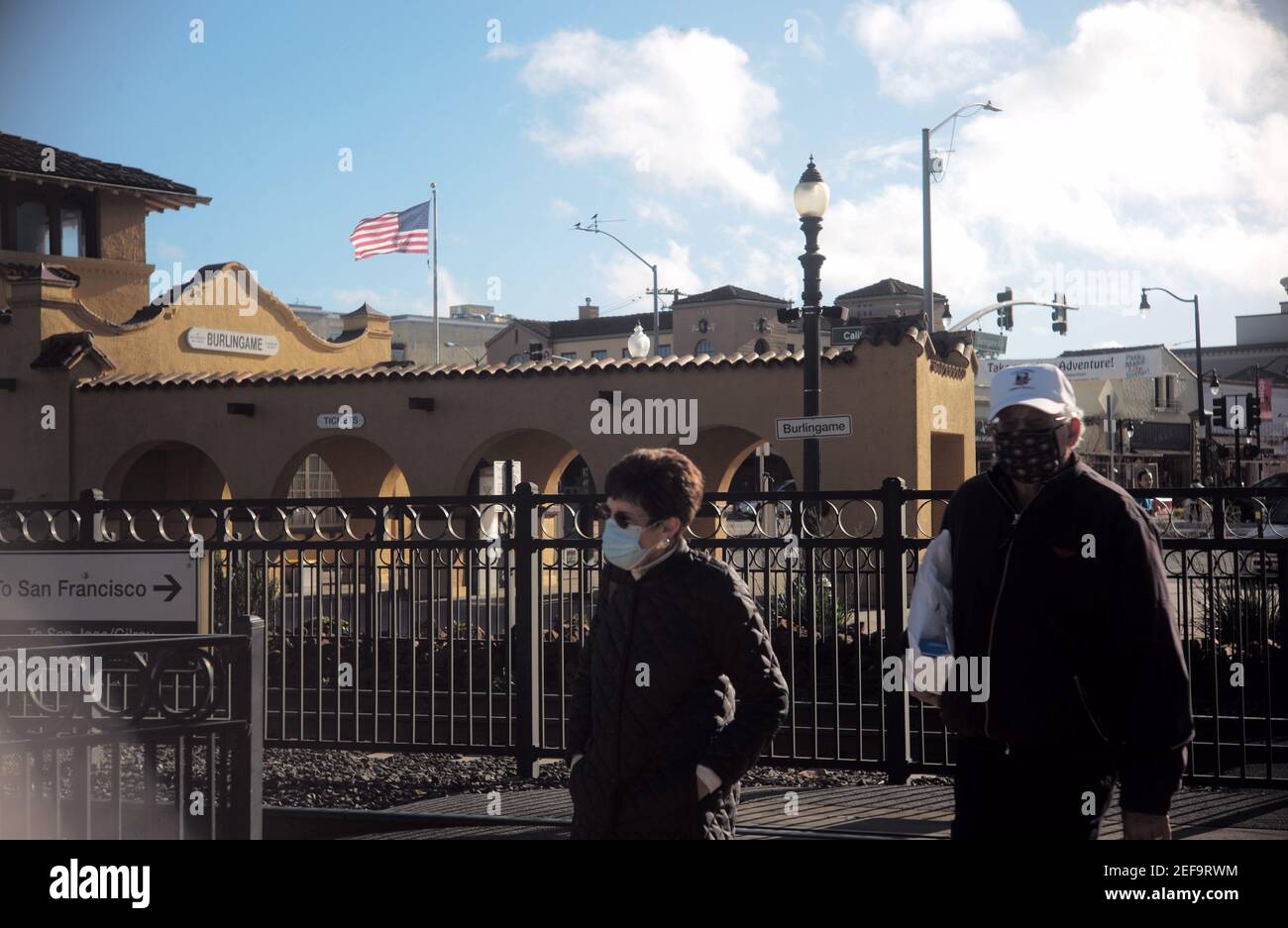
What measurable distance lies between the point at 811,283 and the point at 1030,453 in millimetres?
10883

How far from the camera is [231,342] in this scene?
26.9 m

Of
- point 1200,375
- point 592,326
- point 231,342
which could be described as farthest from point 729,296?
point 231,342

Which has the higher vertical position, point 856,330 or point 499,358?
point 499,358

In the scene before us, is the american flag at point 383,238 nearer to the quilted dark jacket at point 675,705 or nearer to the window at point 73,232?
the window at point 73,232

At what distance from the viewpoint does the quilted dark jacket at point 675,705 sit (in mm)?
3764

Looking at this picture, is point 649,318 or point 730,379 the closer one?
point 730,379

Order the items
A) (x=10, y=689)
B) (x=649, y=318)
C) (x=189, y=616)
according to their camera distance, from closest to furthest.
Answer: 1. (x=10, y=689)
2. (x=189, y=616)
3. (x=649, y=318)

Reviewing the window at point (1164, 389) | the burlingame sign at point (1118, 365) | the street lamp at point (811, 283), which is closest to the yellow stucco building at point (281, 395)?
the street lamp at point (811, 283)

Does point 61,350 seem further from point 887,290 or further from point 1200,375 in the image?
point 887,290

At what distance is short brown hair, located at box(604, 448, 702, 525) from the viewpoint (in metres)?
3.94

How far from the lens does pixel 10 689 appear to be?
4102 mm

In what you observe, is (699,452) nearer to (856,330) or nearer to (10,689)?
(856,330)
